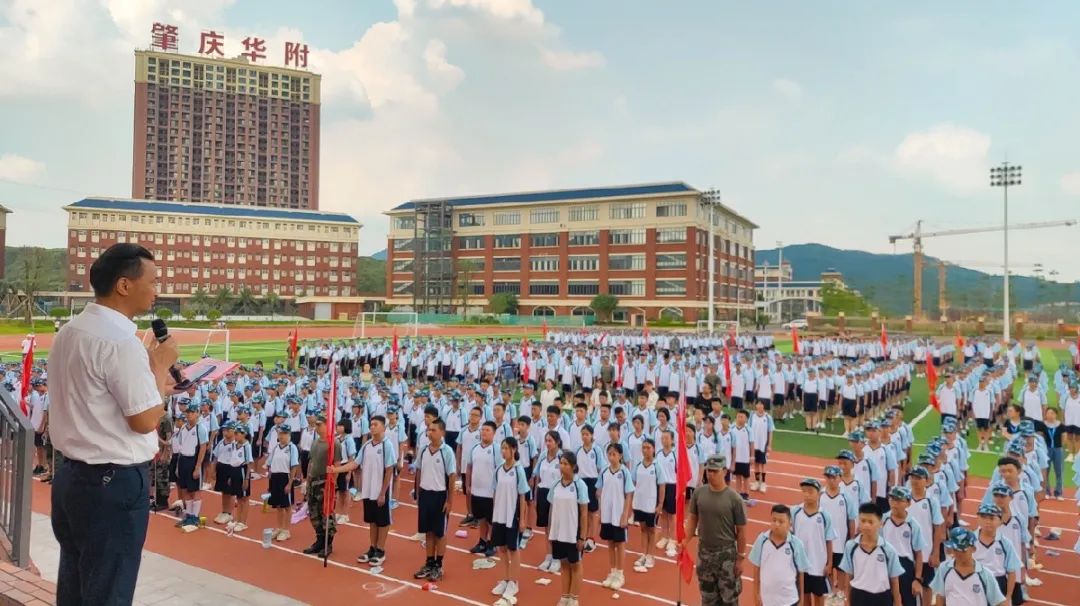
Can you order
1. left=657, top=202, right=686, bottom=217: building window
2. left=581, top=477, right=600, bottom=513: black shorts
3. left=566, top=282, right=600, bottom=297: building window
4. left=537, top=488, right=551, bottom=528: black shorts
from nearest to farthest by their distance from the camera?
left=537, top=488, right=551, bottom=528: black shorts, left=581, top=477, right=600, bottom=513: black shorts, left=657, top=202, right=686, bottom=217: building window, left=566, top=282, right=600, bottom=297: building window

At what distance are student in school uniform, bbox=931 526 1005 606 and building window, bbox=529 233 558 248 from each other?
69181 mm

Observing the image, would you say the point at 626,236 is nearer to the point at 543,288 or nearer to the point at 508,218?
the point at 543,288

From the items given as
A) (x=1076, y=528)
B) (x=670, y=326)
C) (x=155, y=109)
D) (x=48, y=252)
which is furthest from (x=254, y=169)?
(x=1076, y=528)

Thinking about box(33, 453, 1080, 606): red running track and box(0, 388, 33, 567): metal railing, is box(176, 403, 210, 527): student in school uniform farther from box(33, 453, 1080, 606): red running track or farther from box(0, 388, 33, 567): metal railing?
box(0, 388, 33, 567): metal railing

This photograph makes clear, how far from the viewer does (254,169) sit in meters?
109

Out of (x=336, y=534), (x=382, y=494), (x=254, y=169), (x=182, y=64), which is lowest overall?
(x=336, y=534)

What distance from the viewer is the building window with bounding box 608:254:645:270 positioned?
69125 millimetres

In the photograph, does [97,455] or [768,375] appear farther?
[768,375]

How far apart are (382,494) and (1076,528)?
9.90 metres

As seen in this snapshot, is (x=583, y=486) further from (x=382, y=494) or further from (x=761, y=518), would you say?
(x=761, y=518)

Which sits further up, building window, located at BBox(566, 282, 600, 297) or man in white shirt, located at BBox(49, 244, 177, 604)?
building window, located at BBox(566, 282, 600, 297)

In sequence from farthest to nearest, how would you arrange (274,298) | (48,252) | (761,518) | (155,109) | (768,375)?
1. (155,109)
2. (48,252)
3. (274,298)
4. (768,375)
5. (761,518)

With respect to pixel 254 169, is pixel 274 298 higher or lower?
lower

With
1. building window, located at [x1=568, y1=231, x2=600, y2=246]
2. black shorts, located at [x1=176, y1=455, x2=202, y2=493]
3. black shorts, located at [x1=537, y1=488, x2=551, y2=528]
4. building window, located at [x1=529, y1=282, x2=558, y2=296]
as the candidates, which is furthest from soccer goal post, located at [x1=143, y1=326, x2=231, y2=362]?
building window, located at [x1=568, y1=231, x2=600, y2=246]
